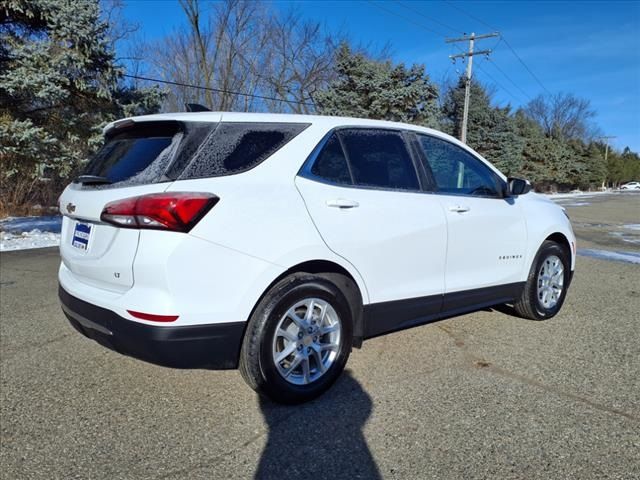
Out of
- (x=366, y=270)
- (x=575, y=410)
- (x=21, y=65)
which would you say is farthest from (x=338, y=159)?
(x=21, y=65)

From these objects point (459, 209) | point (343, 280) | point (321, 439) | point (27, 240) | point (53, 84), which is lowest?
point (27, 240)

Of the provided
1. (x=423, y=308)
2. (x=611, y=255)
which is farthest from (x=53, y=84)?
(x=611, y=255)

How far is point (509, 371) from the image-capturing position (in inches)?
135

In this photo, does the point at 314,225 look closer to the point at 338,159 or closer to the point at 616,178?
the point at 338,159

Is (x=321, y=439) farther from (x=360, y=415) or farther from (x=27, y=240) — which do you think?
(x=27, y=240)

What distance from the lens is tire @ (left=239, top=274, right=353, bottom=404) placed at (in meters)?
2.70

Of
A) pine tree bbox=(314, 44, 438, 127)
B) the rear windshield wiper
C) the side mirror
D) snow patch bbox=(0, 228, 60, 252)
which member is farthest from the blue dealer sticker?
pine tree bbox=(314, 44, 438, 127)

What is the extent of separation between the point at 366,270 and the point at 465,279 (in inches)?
44.1

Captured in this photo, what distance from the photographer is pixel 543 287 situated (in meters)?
4.61

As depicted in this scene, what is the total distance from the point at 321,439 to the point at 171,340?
96cm

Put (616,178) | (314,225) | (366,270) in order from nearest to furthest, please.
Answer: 1. (314,225)
2. (366,270)
3. (616,178)

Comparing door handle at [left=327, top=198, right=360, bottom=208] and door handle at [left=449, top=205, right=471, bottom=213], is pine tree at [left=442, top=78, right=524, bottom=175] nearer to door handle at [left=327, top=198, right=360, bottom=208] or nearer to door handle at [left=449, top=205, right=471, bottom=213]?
door handle at [left=449, top=205, right=471, bottom=213]

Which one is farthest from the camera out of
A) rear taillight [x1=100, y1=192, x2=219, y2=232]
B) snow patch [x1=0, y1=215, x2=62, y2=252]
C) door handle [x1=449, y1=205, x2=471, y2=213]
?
snow patch [x1=0, y1=215, x2=62, y2=252]

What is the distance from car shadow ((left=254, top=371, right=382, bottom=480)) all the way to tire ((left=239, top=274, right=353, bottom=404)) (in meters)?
0.11
